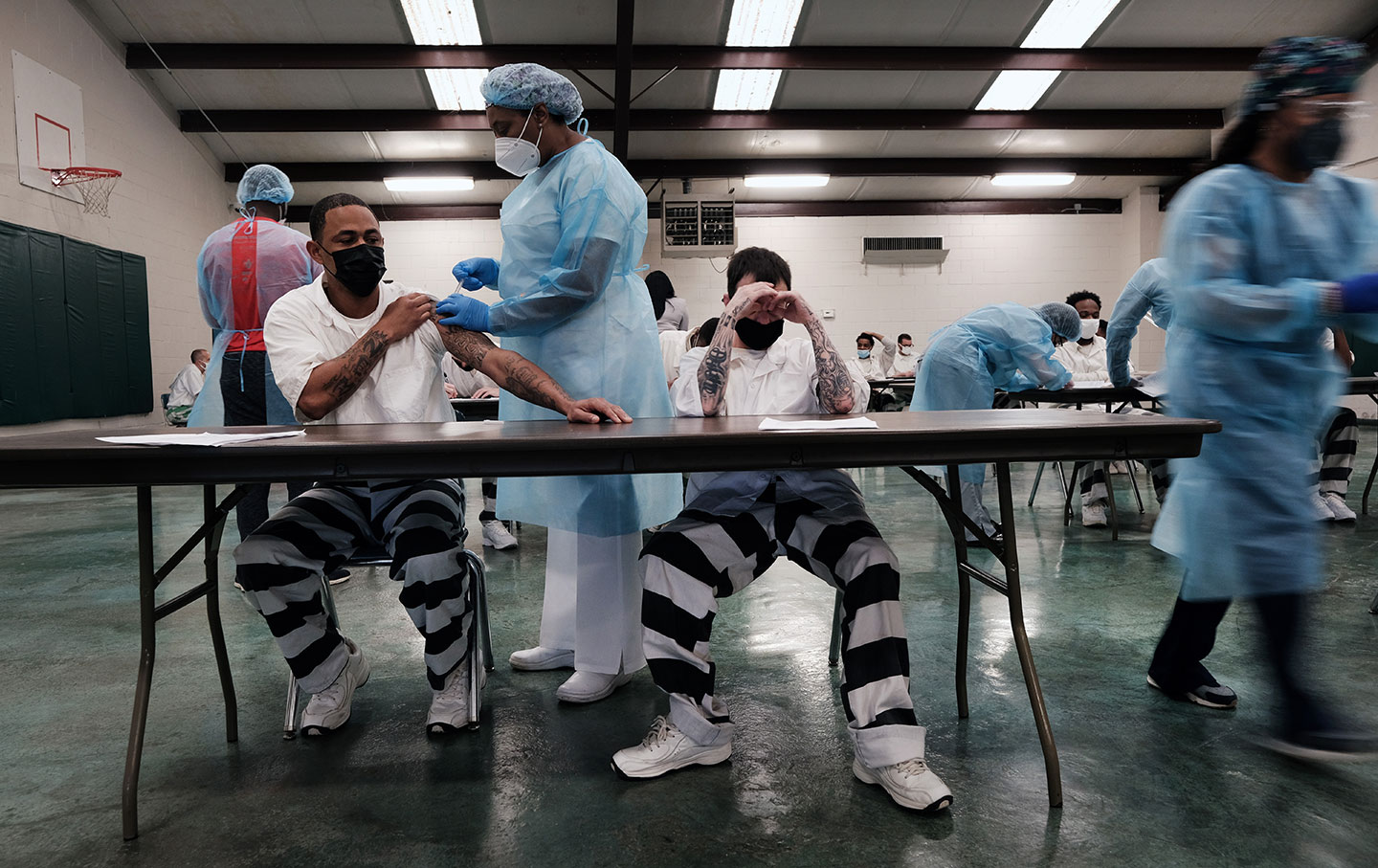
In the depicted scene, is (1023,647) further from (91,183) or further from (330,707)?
(91,183)

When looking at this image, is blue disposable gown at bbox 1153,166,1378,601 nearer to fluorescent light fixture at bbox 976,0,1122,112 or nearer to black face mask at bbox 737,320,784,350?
black face mask at bbox 737,320,784,350

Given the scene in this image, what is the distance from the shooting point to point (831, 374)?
1.78m

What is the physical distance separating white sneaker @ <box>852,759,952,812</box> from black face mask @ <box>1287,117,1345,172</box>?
1.21 m

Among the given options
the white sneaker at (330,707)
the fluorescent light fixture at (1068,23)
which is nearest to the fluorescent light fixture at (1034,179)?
the fluorescent light fixture at (1068,23)

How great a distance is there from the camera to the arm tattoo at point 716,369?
1.77 m

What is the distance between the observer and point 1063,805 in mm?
1370

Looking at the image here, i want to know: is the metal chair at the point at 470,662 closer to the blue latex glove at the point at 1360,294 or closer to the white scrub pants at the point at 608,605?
the white scrub pants at the point at 608,605

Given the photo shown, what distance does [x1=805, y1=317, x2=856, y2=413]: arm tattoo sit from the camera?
177 centimetres

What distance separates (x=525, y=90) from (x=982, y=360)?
219 centimetres

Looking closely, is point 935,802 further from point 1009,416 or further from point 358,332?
point 358,332

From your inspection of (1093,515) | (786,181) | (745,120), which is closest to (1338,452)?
(1093,515)

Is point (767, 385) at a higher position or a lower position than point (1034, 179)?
lower

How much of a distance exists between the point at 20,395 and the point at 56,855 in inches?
256

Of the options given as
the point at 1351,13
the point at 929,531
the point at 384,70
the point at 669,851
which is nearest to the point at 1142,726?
the point at 669,851
